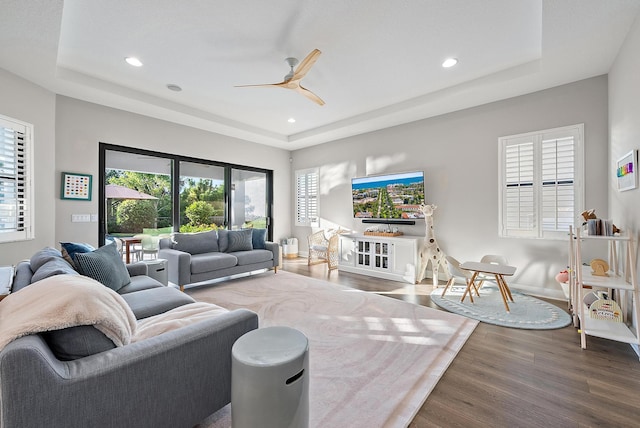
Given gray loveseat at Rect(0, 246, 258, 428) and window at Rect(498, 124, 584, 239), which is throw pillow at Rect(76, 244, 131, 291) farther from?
window at Rect(498, 124, 584, 239)

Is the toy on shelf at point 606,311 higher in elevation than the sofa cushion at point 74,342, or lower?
lower

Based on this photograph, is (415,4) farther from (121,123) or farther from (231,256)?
(121,123)

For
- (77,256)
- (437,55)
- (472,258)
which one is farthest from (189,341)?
(472,258)

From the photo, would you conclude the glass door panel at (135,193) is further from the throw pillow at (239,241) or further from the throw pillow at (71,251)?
the throw pillow at (71,251)

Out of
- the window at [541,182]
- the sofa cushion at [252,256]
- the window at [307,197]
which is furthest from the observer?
the window at [307,197]

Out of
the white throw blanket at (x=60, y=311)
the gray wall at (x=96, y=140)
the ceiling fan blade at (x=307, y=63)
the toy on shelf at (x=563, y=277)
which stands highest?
the ceiling fan blade at (x=307, y=63)

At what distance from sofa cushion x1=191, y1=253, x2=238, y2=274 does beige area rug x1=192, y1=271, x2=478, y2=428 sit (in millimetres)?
325

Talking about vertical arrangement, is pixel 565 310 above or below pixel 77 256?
below

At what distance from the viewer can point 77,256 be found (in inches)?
95.2

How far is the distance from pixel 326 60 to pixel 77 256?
318 cm

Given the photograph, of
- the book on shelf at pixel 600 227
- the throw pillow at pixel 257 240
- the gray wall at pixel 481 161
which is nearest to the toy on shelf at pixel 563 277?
the gray wall at pixel 481 161

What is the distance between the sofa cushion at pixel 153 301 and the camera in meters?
2.10

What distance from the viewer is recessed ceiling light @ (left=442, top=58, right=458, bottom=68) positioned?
3.27 m

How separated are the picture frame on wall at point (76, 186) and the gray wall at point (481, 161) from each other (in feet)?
14.7
